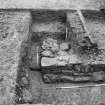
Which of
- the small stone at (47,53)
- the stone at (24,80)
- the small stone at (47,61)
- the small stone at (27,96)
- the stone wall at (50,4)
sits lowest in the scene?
the small stone at (27,96)

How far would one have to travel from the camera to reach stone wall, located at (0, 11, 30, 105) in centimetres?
287

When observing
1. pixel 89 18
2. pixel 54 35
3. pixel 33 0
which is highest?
pixel 33 0

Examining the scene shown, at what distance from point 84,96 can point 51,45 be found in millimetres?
1405

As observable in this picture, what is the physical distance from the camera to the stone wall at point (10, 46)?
9.40 ft

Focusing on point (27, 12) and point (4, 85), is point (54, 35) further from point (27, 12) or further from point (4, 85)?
point (4, 85)

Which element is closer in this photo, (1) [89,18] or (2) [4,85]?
(2) [4,85]

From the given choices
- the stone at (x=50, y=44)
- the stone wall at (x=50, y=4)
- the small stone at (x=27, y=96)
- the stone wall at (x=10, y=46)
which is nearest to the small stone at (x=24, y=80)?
the small stone at (x=27, y=96)

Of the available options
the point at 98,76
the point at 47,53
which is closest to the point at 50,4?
the point at 47,53

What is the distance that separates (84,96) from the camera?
3357mm

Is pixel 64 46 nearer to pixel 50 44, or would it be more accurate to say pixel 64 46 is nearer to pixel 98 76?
pixel 50 44

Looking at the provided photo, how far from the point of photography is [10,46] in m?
3.61

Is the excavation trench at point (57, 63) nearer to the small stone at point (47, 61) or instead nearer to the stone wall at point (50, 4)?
the small stone at point (47, 61)

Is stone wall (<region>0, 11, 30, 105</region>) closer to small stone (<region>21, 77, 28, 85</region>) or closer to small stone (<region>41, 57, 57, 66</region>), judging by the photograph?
small stone (<region>21, 77, 28, 85</region>)

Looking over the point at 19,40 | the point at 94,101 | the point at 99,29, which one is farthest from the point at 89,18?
the point at 94,101
